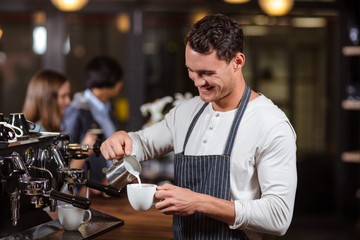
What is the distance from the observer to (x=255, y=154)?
2123 millimetres

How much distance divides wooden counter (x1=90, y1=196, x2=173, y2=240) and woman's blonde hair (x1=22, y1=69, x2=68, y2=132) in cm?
87

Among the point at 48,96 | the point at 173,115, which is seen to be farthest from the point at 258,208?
the point at 48,96

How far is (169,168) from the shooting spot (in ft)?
20.3

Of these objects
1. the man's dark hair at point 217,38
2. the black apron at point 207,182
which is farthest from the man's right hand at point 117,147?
the man's dark hair at point 217,38

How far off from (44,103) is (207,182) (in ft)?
6.66

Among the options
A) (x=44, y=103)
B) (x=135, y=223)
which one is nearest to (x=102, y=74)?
(x=44, y=103)

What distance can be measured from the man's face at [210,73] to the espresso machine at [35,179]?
1.43 feet

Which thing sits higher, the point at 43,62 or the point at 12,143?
the point at 43,62

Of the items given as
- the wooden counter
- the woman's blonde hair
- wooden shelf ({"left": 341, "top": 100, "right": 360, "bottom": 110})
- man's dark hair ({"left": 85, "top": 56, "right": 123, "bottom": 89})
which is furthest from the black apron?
wooden shelf ({"left": 341, "top": 100, "right": 360, "bottom": 110})

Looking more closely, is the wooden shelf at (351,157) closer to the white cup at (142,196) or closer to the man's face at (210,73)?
the man's face at (210,73)

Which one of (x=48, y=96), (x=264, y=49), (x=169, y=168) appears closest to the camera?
(x=48, y=96)

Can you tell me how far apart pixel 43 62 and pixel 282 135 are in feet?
15.0

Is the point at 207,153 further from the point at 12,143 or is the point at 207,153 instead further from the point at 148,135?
the point at 12,143

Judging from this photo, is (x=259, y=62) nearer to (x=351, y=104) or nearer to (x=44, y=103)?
(x=351, y=104)
